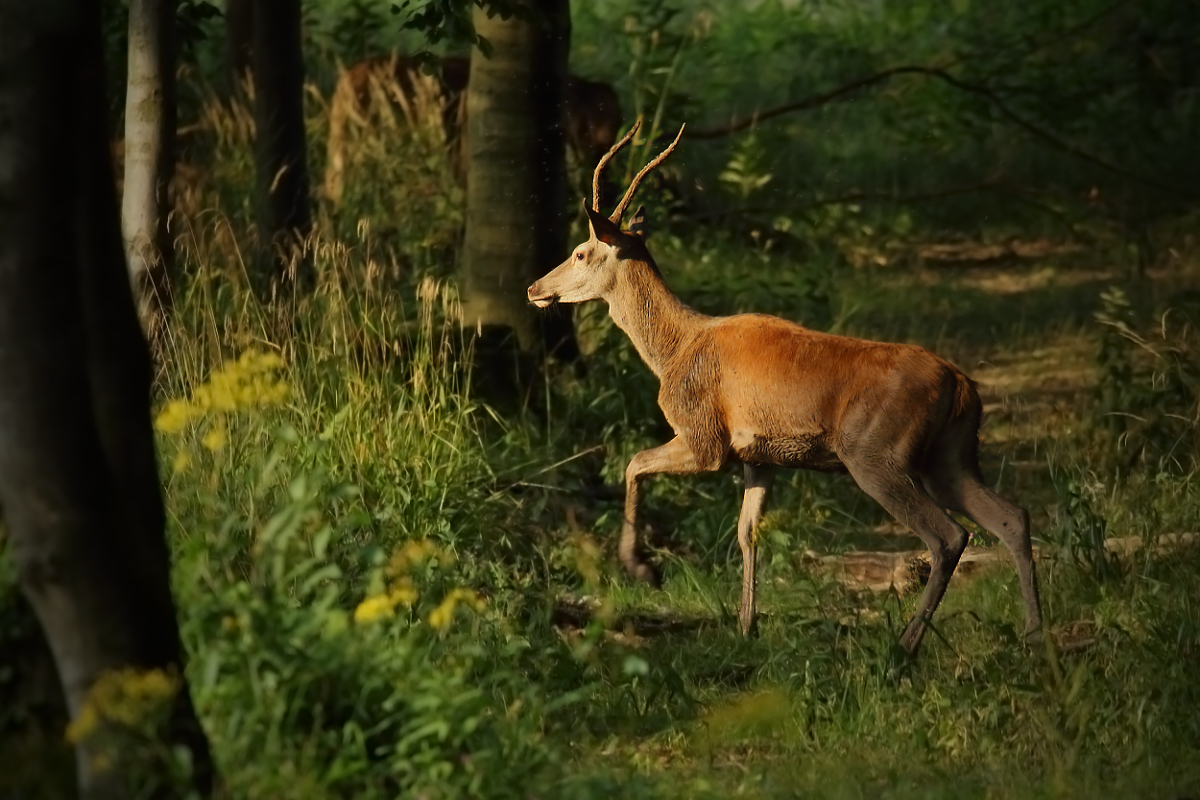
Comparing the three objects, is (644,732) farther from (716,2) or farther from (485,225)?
(716,2)

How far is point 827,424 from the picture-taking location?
7133 millimetres

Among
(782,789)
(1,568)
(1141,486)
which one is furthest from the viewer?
(1141,486)

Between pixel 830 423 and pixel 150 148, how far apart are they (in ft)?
11.1

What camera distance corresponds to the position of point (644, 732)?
6199mm

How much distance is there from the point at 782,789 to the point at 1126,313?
19.7ft

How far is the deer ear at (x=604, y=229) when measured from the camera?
310 inches

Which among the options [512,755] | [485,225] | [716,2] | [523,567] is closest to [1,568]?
[512,755]

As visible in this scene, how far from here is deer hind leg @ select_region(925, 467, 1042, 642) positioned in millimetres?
7023

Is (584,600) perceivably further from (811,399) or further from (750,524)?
(811,399)

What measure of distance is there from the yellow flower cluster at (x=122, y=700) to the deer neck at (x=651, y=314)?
13.0ft

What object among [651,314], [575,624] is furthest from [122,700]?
[651,314]

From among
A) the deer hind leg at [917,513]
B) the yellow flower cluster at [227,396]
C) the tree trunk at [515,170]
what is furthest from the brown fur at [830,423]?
the tree trunk at [515,170]

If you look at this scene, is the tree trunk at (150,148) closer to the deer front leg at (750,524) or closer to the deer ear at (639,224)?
the deer ear at (639,224)

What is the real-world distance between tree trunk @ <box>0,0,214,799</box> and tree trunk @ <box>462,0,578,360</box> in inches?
221
